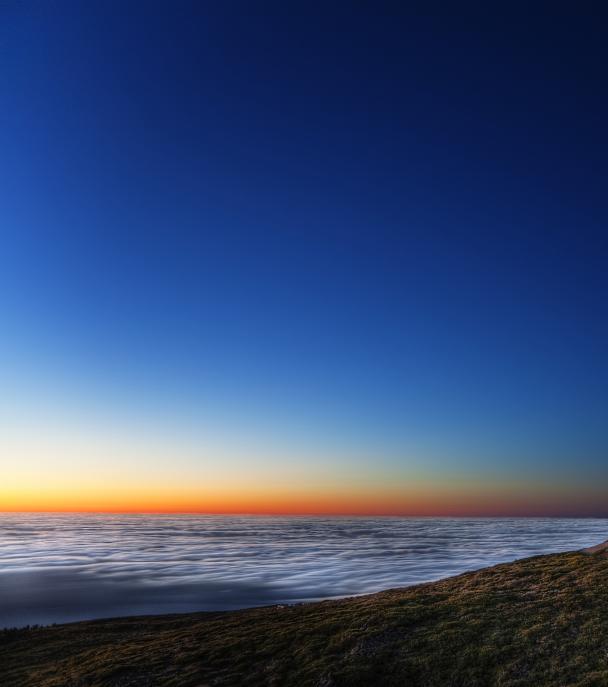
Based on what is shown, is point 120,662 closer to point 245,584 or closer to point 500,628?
point 500,628

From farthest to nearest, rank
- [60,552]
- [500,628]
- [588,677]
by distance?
[60,552], [500,628], [588,677]

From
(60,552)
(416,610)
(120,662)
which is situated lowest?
(60,552)

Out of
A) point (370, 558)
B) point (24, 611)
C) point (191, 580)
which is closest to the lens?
point (24, 611)

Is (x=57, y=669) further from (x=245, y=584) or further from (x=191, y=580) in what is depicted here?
(x=191, y=580)

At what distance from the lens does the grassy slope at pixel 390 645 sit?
10984 mm

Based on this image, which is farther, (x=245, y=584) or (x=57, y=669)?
(x=245, y=584)

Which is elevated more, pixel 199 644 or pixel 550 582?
pixel 550 582

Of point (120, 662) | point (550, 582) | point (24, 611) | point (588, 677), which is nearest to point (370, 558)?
point (24, 611)

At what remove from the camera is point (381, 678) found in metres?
11.1

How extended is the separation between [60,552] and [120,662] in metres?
63.4

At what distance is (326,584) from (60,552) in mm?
47802

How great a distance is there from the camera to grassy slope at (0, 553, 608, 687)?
11.0m

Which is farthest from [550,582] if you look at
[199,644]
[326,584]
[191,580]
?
[191,580]

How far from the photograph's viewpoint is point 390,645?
12555mm
